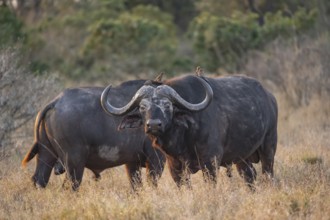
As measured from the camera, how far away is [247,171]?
11039 mm

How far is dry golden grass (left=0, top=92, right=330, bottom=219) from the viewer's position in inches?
312

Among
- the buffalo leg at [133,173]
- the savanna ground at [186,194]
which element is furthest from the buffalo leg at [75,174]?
the buffalo leg at [133,173]

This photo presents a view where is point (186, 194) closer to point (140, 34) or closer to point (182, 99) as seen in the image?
point (182, 99)

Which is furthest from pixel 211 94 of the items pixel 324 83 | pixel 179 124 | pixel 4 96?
pixel 324 83

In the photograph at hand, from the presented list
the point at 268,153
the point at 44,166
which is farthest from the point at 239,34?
the point at 44,166

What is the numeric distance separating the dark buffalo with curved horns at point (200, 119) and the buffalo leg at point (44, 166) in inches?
42.1

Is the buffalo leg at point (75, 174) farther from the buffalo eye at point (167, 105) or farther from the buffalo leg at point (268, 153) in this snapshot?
the buffalo leg at point (268, 153)

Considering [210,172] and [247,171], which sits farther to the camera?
[247,171]

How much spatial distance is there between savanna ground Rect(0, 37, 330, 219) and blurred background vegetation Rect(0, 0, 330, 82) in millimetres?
6801

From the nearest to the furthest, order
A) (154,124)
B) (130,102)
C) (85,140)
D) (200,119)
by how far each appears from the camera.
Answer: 1. (154,124)
2. (130,102)
3. (200,119)
4. (85,140)

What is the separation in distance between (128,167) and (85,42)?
782 inches

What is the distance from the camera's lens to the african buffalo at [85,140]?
32.8 ft

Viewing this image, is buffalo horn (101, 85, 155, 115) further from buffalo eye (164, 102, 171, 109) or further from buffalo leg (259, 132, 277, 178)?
buffalo leg (259, 132, 277, 178)

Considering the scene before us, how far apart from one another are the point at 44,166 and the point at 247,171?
9.39 feet
